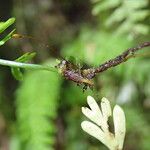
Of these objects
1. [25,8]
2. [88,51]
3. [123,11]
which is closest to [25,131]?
[88,51]

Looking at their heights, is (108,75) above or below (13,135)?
above

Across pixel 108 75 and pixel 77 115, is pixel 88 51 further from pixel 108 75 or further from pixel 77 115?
pixel 77 115

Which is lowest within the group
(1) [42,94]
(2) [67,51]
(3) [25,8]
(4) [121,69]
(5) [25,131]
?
(5) [25,131]

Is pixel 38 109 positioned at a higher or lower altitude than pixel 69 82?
lower

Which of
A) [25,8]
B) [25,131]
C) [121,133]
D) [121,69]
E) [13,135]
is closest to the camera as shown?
[121,133]

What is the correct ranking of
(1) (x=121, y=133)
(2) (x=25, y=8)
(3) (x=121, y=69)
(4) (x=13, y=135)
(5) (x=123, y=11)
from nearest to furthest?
(1) (x=121, y=133)
(5) (x=123, y=11)
(3) (x=121, y=69)
(4) (x=13, y=135)
(2) (x=25, y=8)

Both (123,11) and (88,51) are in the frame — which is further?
(88,51)

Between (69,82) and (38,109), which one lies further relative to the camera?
(69,82)
